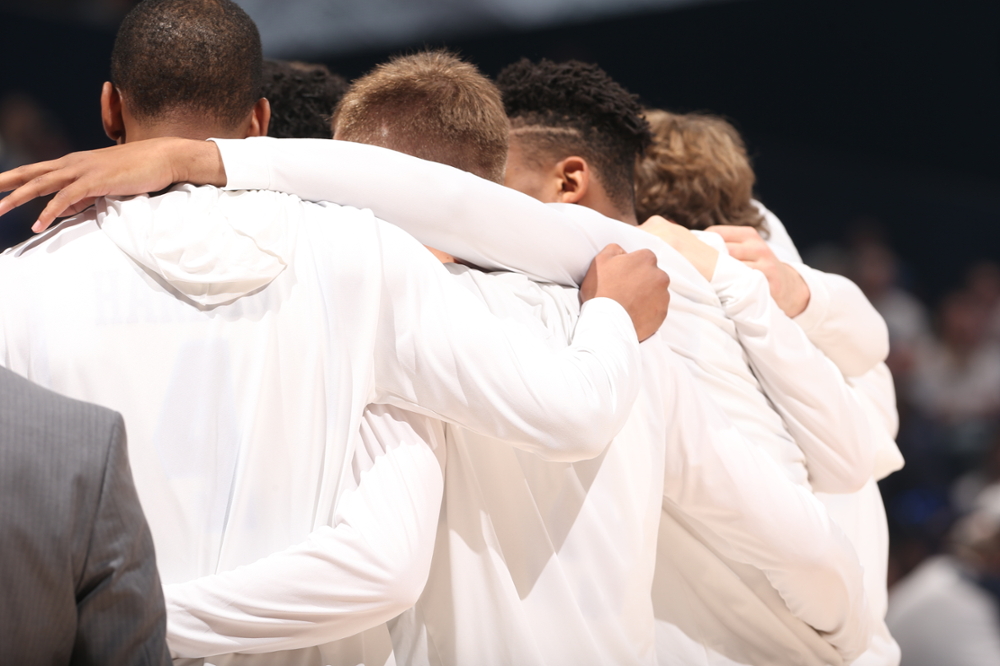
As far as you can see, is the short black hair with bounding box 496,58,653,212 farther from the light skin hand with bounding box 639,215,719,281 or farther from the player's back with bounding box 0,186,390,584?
the player's back with bounding box 0,186,390,584

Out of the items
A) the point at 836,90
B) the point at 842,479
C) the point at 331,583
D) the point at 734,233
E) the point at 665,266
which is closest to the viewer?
the point at 331,583

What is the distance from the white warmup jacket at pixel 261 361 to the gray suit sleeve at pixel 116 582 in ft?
1.02

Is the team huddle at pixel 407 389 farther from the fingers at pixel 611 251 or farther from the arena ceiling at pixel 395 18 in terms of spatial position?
the arena ceiling at pixel 395 18

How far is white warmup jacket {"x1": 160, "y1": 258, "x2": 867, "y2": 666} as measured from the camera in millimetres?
1438

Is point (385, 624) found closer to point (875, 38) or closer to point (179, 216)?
point (179, 216)

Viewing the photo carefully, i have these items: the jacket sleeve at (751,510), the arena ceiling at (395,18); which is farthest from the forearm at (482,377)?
the arena ceiling at (395,18)

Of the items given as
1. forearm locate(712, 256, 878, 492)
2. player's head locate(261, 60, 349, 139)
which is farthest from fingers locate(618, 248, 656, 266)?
player's head locate(261, 60, 349, 139)

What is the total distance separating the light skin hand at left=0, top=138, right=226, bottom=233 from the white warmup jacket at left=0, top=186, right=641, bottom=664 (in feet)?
0.09

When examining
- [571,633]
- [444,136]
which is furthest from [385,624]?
[444,136]

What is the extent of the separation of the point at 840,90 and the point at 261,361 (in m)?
4.46

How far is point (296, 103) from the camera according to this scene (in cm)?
236

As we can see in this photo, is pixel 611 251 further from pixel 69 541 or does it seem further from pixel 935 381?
pixel 935 381

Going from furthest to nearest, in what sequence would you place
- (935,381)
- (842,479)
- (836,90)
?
(935,381), (836,90), (842,479)

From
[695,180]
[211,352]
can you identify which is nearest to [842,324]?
[695,180]
